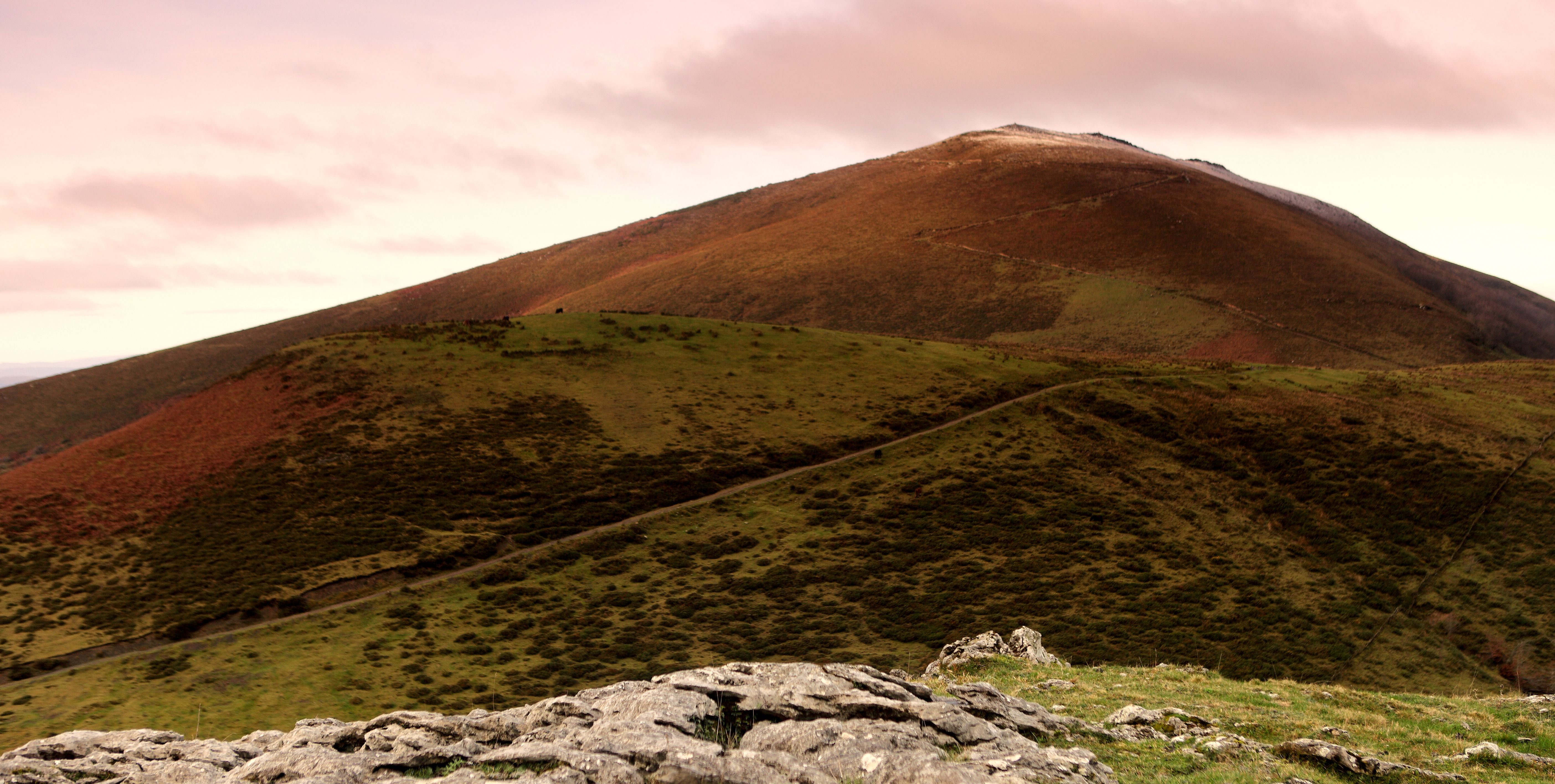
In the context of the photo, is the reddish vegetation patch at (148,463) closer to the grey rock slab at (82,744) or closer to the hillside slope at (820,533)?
the hillside slope at (820,533)

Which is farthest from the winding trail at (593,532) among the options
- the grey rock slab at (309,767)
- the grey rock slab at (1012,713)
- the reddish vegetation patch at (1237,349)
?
the grey rock slab at (1012,713)

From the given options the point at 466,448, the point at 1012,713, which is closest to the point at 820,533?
the point at 466,448

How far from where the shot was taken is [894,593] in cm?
4488

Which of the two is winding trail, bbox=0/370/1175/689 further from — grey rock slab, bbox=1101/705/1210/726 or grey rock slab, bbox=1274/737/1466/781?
grey rock slab, bbox=1274/737/1466/781

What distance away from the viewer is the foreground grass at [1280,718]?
601 inches

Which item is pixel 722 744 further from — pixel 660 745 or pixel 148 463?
pixel 148 463

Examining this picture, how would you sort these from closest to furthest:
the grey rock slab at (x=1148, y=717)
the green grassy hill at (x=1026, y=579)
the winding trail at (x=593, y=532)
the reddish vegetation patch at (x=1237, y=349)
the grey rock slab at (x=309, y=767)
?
the grey rock slab at (x=309, y=767) < the grey rock slab at (x=1148, y=717) < the green grassy hill at (x=1026, y=579) < the winding trail at (x=593, y=532) < the reddish vegetation patch at (x=1237, y=349)

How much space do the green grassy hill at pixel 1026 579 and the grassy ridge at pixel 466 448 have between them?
3.31 metres

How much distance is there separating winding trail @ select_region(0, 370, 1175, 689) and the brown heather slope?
116 feet

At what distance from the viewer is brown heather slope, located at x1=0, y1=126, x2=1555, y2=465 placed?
4235 inches

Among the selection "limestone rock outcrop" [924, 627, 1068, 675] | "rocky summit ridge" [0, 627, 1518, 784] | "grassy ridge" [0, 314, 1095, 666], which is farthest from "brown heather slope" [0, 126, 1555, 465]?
"rocky summit ridge" [0, 627, 1518, 784]

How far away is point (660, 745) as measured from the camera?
1257cm

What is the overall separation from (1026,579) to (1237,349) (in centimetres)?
6962

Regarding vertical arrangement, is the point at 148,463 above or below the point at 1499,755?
above
